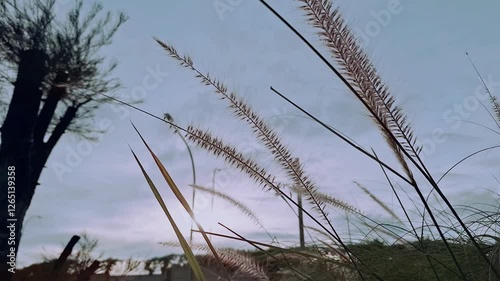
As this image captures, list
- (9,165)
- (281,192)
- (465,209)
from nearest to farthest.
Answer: (281,192), (465,209), (9,165)

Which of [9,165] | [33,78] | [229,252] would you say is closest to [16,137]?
[9,165]

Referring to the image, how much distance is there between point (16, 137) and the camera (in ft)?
11.6

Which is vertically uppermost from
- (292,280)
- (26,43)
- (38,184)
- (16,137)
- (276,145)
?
(26,43)

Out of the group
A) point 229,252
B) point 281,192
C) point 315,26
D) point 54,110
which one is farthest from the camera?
point 54,110

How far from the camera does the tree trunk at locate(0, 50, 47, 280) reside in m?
3.31

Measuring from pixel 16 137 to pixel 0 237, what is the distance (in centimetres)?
68

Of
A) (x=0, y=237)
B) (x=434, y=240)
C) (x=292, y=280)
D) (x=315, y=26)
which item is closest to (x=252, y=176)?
(x=315, y=26)

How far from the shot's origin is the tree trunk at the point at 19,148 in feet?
10.9

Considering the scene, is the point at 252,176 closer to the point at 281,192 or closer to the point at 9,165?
the point at 281,192

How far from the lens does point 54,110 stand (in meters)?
3.69

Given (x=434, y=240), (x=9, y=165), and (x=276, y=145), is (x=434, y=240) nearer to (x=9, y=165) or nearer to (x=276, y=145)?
(x=276, y=145)

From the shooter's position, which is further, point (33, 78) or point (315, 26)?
point (33, 78)

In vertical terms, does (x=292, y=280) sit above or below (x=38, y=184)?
below

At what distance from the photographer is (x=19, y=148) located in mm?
3510
